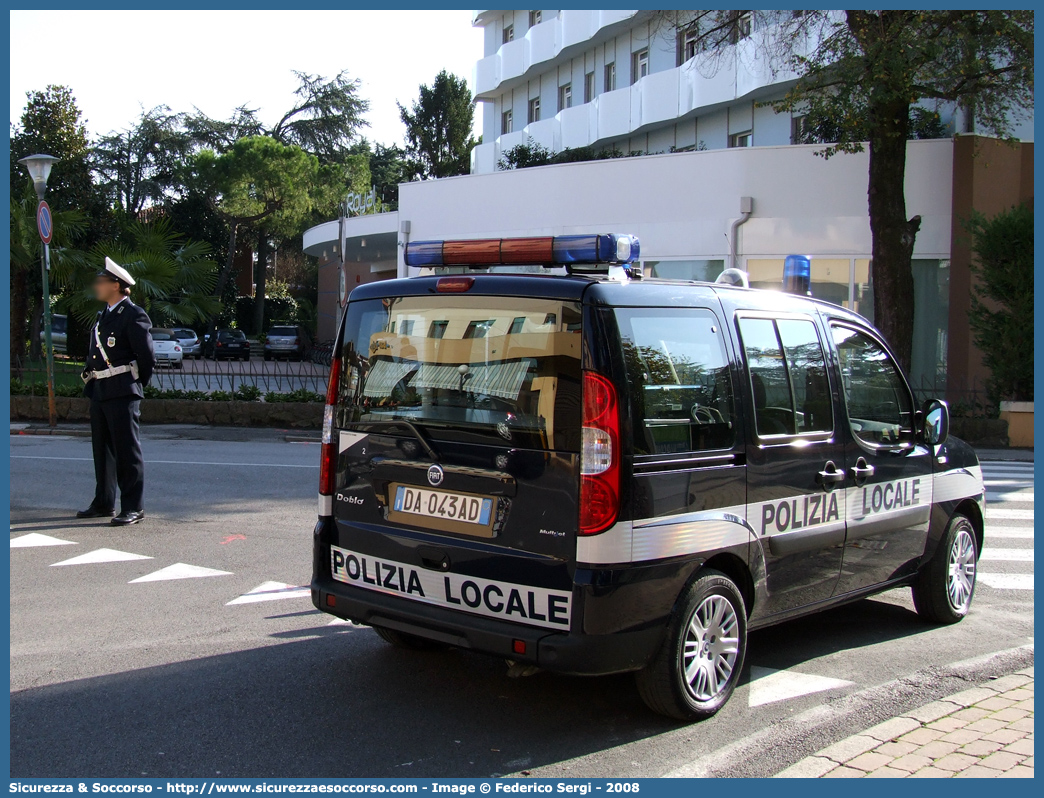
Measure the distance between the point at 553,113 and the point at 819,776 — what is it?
118 ft

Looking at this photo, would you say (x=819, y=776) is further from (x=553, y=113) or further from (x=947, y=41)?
(x=553, y=113)

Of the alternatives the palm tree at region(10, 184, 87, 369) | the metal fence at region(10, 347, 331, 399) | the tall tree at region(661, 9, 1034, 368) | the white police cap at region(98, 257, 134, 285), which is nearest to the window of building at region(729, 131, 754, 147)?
the tall tree at region(661, 9, 1034, 368)

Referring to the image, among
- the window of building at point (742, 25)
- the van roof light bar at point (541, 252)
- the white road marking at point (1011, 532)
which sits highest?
the window of building at point (742, 25)

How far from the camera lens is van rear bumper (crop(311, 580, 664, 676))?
13.1ft

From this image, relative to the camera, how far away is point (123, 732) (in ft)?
13.5

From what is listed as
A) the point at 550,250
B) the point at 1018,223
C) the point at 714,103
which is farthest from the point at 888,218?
the point at 550,250

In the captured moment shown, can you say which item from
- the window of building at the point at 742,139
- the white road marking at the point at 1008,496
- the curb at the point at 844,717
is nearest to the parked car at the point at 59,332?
the window of building at the point at 742,139

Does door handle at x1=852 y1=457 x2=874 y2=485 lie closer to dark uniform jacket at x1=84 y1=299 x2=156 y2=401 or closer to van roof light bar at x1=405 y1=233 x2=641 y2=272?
van roof light bar at x1=405 y1=233 x2=641 y2=272

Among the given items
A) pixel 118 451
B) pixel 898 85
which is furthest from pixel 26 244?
pixel 898 85

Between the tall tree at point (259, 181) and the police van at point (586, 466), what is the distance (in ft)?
164

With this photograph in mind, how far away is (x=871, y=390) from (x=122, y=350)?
19.7 feet

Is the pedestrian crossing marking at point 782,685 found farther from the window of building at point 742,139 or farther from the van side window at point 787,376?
the window of building at point 742,139

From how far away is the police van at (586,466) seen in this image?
4.05 meters

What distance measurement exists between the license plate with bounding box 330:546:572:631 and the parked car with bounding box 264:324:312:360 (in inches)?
1574
